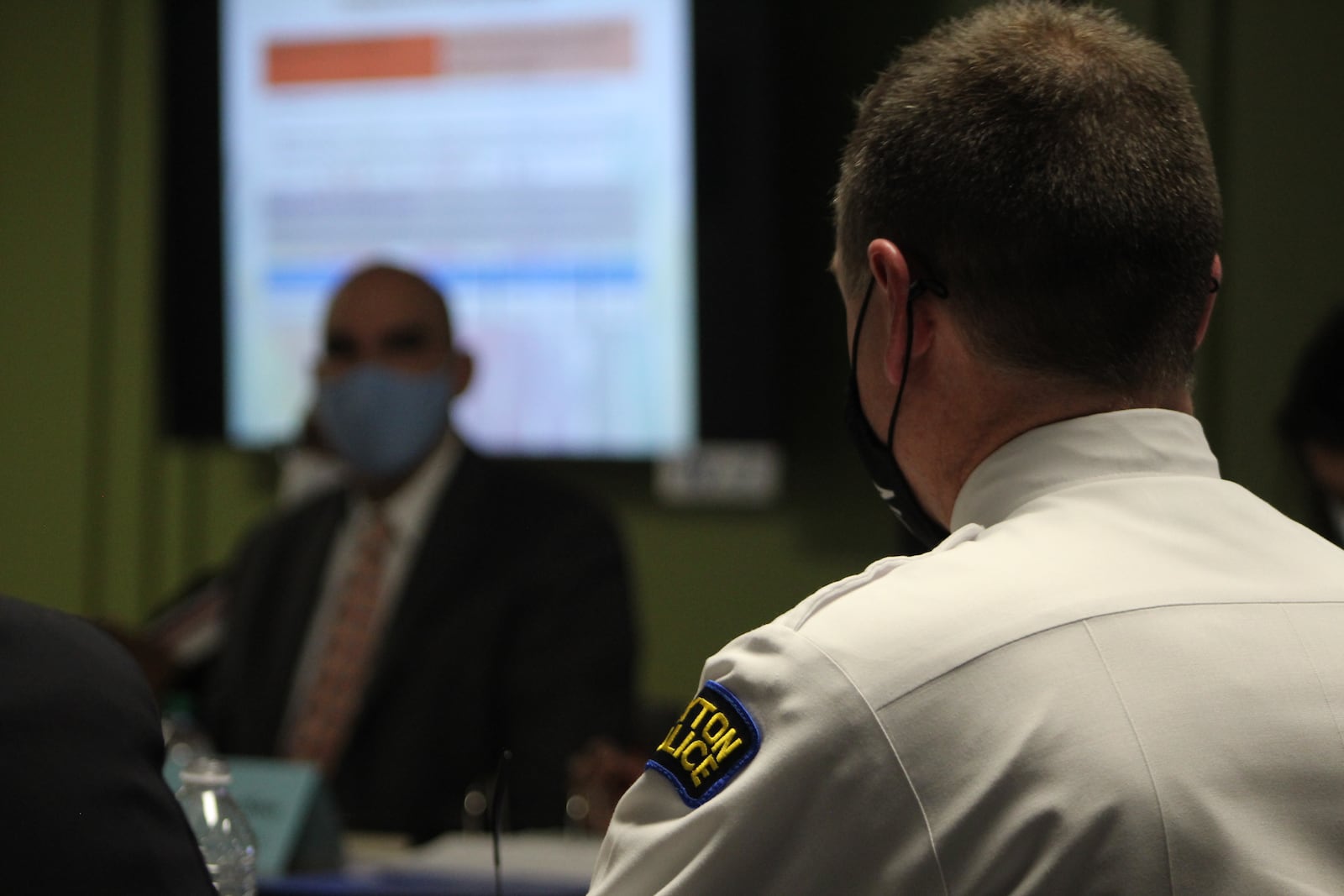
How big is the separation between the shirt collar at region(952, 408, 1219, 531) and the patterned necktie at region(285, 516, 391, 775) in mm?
1678

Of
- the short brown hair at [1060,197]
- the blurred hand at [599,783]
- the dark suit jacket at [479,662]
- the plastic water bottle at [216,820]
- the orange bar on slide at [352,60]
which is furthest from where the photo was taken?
the orange bar on slide at [352,60]

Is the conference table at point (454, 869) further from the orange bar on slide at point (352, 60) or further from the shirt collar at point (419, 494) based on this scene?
the orange bar on slide at point (352, 60)

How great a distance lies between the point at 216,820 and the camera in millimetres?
1482

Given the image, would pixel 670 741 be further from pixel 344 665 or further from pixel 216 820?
pixel 344 665

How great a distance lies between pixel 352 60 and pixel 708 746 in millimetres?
3084

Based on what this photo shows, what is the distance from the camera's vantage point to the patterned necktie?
8.23 feet

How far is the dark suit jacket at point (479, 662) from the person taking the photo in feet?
7.96

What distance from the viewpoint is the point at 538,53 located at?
11.5 ft

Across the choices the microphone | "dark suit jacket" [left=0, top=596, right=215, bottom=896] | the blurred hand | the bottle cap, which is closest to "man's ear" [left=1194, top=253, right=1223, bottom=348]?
the microphone

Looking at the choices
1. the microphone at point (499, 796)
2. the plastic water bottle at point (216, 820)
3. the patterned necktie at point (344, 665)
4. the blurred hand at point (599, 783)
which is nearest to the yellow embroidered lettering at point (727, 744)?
the microphone at point (499, 796)

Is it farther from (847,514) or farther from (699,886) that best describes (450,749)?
(699,886)

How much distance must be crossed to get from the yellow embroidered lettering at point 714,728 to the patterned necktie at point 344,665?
5.53 ft

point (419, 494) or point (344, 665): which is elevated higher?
point (419, 494)

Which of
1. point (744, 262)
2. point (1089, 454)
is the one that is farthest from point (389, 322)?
point (1089, 454)
